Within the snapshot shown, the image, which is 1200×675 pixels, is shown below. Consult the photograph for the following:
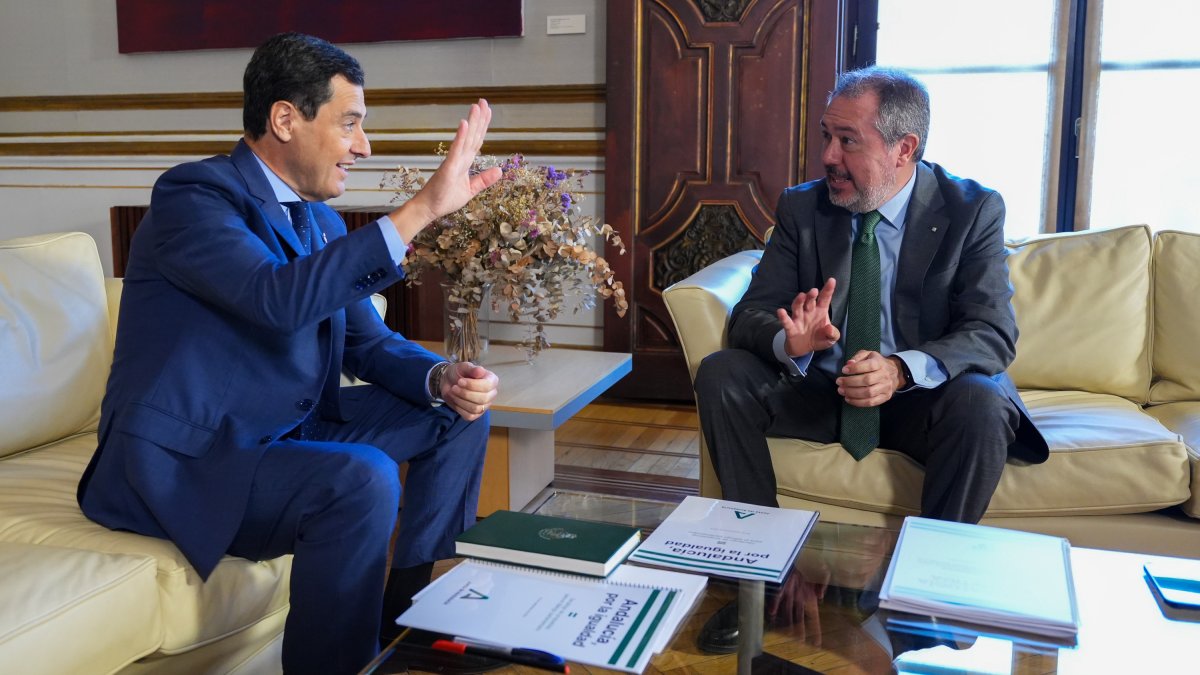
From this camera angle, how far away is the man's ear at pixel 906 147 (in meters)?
1.95

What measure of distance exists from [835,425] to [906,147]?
Answer: 22.2 inches

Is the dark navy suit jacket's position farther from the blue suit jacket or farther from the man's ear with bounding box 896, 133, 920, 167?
the blue suit jacket

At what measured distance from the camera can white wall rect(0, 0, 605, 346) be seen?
3.61m

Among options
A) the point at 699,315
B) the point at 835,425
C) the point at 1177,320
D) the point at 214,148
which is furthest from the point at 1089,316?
the point at 214,148

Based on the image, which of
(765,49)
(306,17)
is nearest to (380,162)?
(306,17)

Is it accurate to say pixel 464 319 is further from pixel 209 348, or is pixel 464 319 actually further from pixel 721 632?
pixel 721 632

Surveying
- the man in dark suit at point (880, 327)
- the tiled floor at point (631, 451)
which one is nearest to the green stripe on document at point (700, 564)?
the man in dark suit at point (880, 327)

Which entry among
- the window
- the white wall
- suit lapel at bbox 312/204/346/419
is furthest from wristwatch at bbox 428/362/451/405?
the window

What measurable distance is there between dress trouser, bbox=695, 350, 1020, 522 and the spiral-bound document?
689 millimetres

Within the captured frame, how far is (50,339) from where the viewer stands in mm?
1714

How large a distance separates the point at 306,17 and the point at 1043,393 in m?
2.99

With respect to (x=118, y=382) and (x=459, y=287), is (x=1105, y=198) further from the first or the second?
(x=118, y=382)

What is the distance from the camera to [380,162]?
3.85 metres

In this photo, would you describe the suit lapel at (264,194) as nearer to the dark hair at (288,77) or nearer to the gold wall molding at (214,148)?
the dark hair at (288,77)
